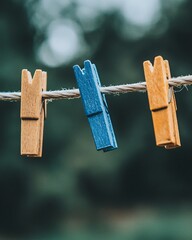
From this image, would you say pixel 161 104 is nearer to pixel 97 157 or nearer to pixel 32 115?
pixel 32 115

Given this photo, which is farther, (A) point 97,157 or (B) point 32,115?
(A) point 97,157

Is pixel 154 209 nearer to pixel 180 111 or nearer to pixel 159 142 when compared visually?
pixel 180 111

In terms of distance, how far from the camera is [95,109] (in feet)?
4.08

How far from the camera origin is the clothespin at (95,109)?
1.22 m

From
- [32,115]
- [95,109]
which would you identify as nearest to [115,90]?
[95,109]

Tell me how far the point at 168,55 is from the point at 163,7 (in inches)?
26.4

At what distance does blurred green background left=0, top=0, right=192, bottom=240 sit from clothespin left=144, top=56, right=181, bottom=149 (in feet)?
13.9

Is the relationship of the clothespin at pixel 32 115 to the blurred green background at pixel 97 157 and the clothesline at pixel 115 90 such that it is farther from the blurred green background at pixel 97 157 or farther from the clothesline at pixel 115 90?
the blurred green background at pixel 97 157

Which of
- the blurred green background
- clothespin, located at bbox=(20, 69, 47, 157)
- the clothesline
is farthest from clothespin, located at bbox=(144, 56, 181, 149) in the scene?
the blurred green background

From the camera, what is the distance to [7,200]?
560 centimetres

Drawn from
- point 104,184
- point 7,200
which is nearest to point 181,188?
point 104,184

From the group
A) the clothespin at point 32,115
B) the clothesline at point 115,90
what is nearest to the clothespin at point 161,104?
the clothesline at point 115,90

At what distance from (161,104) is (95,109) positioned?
16 cm

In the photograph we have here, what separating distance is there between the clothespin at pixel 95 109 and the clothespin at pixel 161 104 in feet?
0.37
